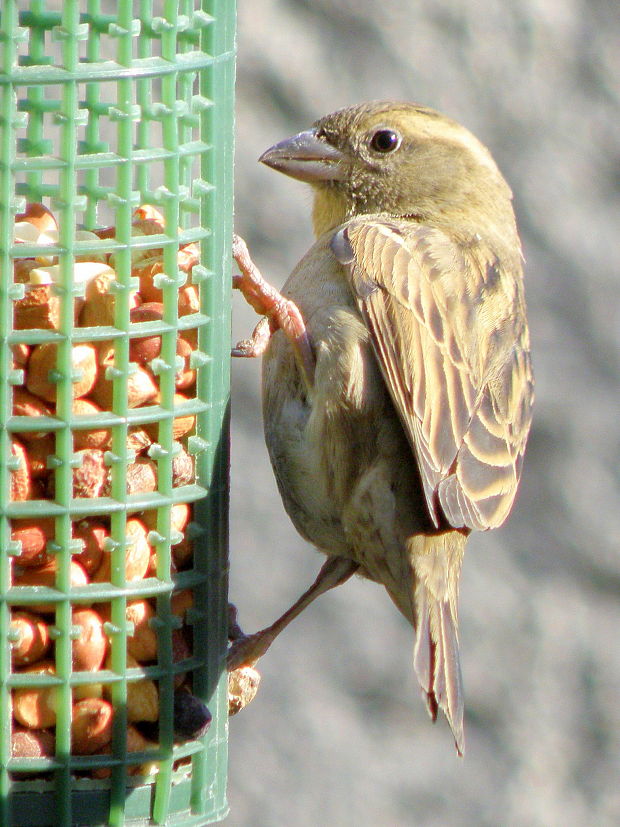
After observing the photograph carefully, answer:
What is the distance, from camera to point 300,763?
537cm

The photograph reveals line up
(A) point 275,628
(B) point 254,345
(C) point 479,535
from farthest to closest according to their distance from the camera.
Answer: (C) point 479,535 → (A) point 275,628 → (B) point 254,345

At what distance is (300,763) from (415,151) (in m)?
2.40

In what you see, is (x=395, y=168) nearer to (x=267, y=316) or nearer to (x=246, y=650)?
(x=267, y=316)

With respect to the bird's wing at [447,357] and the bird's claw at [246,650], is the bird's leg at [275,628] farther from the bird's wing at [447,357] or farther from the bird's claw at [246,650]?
the bird's wing at [447,357]

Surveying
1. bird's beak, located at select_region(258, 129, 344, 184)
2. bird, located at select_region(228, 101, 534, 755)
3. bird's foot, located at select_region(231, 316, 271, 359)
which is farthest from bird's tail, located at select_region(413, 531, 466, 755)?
bird's beak, located at select_region(258, 129, 344, 184)

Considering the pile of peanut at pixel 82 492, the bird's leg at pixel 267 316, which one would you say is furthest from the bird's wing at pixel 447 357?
the pile of peanut at pixel 82 492

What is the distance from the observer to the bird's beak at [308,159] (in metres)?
3.91

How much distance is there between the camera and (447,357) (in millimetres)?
3381

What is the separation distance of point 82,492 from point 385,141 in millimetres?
1715

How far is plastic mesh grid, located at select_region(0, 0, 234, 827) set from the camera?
264 centimetres

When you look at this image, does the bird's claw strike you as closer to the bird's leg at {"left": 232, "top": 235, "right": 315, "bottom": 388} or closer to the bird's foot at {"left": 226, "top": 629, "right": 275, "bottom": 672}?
the bird's foot at {"left": 226, "top": 629, "right": 275, "bottom": 672}

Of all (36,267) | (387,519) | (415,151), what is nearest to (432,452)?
(387,519)

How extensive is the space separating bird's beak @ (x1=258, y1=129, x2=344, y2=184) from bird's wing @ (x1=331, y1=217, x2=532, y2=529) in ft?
0.89

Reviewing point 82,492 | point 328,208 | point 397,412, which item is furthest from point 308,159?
point 82,492
